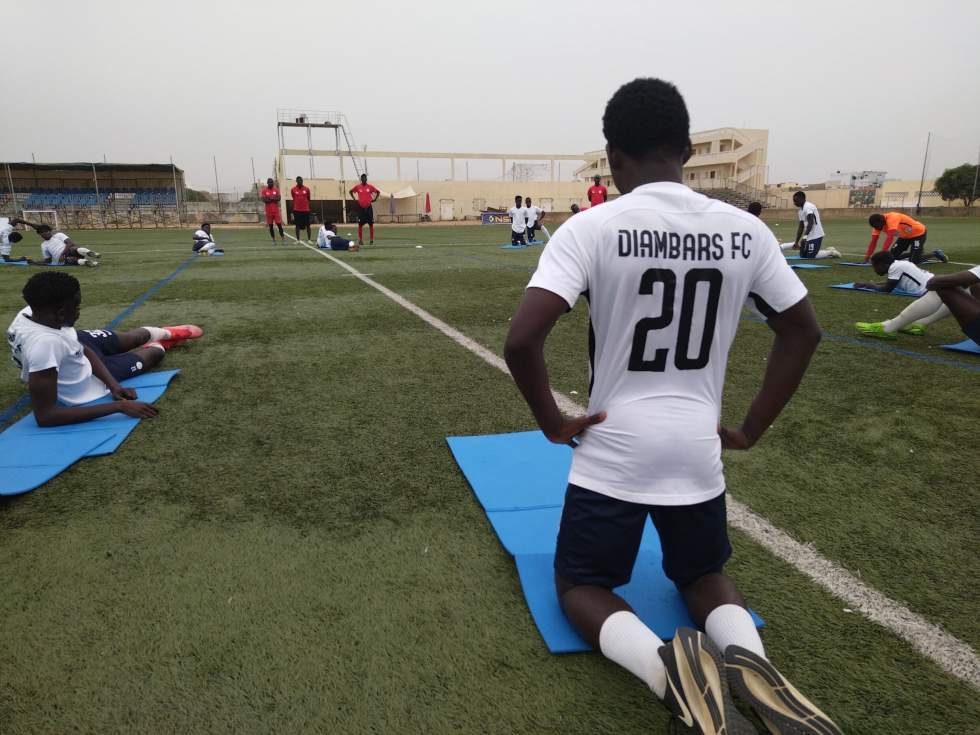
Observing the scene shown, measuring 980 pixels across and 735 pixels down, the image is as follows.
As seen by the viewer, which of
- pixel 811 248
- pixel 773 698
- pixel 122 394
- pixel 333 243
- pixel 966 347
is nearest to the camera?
pixel 773 698

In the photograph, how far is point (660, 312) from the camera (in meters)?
1.72

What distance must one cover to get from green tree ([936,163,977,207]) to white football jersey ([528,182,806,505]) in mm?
66135

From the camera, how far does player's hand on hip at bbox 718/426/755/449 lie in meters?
1.98

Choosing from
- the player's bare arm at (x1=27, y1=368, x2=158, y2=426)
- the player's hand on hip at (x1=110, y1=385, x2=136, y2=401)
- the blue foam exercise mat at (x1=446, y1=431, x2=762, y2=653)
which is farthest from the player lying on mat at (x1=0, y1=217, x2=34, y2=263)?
the blue foam exercise mat at (x1=446, y1=431, x2=762, y2=653)

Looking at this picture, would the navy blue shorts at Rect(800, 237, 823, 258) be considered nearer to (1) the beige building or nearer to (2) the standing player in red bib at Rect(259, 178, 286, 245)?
(2) the standing player in red bib at Rect(259, 178, 286, 245)

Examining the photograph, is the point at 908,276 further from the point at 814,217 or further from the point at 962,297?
the point at 814,217

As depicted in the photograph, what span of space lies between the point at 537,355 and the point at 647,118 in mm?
712

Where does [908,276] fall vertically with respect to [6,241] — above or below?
below

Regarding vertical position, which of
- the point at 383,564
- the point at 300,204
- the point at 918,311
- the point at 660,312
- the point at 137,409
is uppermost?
the point at 300,204

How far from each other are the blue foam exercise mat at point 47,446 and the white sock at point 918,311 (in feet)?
22.0

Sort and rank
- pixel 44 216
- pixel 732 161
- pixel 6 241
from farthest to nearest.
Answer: pixel 732 161, pixel 44 216, pixel 6 241

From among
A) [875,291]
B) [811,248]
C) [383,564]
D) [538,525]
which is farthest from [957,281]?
[811,248]

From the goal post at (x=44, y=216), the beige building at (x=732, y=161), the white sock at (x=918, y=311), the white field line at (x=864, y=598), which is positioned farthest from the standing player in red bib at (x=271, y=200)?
the beige building at (x=732, y=161)

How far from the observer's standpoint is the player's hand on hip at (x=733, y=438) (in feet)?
6.51
